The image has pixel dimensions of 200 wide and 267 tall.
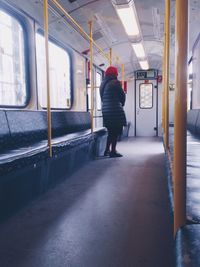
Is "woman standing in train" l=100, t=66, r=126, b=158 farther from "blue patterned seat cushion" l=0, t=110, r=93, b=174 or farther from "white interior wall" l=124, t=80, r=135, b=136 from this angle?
"white interior wall" l=124, t=80, r=135, b=136

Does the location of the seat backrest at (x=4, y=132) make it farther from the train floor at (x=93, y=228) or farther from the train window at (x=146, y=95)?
the train window at (x=146, y=95)

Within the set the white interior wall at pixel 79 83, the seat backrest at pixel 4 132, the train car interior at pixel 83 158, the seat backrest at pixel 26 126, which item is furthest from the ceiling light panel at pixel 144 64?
the seat backrest at pixel 4 132

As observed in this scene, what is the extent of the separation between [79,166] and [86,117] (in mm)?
1651

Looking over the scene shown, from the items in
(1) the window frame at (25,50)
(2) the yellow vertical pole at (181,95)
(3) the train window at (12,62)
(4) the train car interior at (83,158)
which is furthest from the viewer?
(1) the window frame at (25,50)

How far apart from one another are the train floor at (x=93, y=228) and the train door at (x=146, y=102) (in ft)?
21.7

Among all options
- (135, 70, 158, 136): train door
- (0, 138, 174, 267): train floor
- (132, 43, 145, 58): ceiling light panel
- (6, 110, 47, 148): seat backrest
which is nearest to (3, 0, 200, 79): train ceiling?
(132, 43, 145, 58): ceiling light panel

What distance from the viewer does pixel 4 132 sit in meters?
2.38

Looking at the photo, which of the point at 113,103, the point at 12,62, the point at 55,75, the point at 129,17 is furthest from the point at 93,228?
the point at 129,17

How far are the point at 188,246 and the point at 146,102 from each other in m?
8.90

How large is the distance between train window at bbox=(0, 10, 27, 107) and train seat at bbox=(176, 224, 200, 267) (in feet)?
7.76

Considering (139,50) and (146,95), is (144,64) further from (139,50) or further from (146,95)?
(139,50)

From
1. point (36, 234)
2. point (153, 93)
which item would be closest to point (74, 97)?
point (36, 234)

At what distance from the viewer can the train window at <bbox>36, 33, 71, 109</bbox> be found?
3.44m

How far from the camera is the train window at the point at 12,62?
2.75 metres
